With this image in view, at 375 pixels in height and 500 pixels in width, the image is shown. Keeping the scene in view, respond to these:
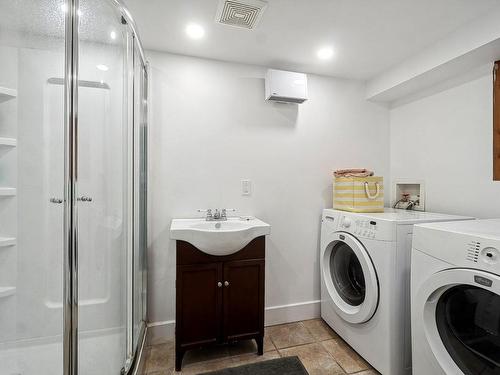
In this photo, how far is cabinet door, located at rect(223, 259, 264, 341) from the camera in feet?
5.31

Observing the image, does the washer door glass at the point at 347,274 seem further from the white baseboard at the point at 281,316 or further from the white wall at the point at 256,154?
the white baseboard at the point at 281,316

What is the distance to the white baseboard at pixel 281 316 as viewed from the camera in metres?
1.83

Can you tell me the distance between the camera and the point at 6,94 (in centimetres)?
95

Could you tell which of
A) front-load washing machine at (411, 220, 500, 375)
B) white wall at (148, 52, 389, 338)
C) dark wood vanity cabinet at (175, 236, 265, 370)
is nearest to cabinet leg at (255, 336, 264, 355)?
dark wood vanity cabinet at (175, 236, 265, 370)

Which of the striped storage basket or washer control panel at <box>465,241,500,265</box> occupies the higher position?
the striped storage basket

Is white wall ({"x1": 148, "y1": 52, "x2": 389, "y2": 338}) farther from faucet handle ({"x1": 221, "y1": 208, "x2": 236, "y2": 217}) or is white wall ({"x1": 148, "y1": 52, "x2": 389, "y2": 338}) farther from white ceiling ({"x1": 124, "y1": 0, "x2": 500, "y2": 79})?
white ceiling ({"x1": 124, "y1": 0, "x2": 500, "y2": 79})

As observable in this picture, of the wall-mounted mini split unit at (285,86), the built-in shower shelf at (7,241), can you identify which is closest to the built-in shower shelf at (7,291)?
the built-in shower shelf at (7,241)

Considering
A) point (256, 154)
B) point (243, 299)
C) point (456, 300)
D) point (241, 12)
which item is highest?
point (241, 12)

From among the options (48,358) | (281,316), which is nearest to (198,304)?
(48,358)

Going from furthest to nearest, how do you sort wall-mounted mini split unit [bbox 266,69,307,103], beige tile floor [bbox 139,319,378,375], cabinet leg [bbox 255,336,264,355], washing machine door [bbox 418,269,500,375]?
wall-mounted mini split unit [bbox 266,69,307,103] → cabinet leg [bbox 255,336,264,355] → beige tile floor [bbox 139,319,378,375] → washing machine door [bbox 418,269,500,375]

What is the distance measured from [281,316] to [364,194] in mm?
1217

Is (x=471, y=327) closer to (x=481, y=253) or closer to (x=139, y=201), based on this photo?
(x=481, y=253)

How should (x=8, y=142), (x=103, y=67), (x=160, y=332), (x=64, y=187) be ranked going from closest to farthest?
(x=64, y=187) < (x=8, y=142) < (x=103, y=67) < (x=160, y=332)

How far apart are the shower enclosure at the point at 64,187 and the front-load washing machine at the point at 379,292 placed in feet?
4.63
